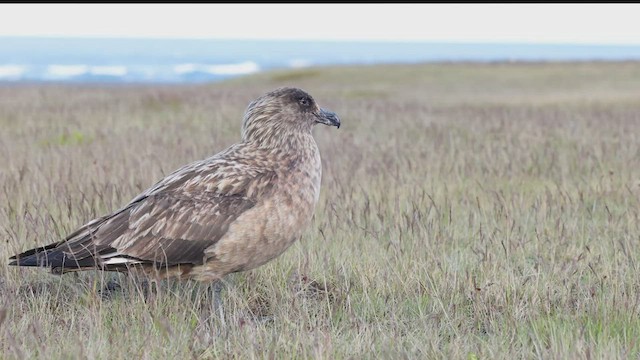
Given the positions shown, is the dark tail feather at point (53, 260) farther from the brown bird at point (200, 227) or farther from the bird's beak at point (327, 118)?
the bird's beak at point (327, 118)

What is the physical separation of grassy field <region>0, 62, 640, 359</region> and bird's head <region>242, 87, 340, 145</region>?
0.81 m

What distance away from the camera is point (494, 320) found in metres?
4.50

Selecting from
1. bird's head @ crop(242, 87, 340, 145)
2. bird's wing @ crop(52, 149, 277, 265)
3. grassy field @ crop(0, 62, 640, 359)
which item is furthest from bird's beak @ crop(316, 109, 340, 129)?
bird's wing @ crop(52, 149, 277, 265)

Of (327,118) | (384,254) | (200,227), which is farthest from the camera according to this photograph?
(327,118)

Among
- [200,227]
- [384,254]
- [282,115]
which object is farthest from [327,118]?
[200,227]

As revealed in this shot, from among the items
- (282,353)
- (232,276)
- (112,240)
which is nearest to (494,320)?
(282,353)

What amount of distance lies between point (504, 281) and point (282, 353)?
166 centimetres

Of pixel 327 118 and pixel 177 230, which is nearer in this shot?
pixel 177 230

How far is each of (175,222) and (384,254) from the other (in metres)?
1.55

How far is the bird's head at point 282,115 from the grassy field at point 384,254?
81cm

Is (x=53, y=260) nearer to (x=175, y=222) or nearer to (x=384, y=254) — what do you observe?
(x=175, y=222)

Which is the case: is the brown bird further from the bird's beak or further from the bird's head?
the bird's beak

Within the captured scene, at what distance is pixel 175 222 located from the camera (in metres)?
4.87

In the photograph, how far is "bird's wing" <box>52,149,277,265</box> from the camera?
4.81 meters
